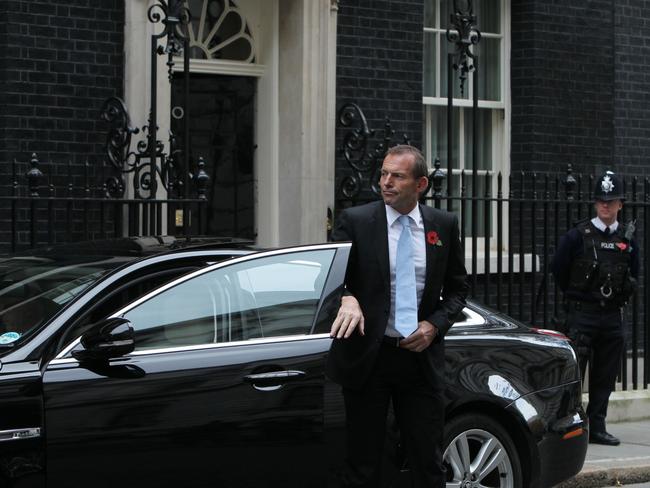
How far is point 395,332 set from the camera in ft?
19.1

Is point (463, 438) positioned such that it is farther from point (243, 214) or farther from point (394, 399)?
point (243, 214)

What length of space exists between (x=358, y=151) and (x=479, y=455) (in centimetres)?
545

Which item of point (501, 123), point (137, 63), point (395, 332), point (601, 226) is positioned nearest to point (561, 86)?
point (501, 123)

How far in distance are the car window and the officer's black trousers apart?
3.79 metres

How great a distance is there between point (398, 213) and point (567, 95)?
827 centimetres

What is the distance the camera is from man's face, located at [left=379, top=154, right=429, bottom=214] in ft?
19.2

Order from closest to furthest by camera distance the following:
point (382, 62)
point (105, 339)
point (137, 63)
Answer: point (105, 339) < point (137, 63) < point (382, 62)

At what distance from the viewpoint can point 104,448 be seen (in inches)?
222

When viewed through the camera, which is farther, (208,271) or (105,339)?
(208,271)

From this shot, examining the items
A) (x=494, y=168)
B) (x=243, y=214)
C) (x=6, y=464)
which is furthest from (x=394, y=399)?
(x=494, y=168)

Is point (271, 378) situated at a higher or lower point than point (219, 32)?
lower

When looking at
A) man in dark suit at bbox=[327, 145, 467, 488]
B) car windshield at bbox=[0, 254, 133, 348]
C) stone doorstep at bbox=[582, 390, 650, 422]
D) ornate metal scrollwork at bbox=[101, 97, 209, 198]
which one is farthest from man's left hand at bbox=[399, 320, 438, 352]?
stone doorstep at bbox=[582, 390, 650, 422]

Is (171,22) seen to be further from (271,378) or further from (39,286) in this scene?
(271,378)

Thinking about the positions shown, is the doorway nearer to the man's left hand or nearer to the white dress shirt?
the white dress shirt
